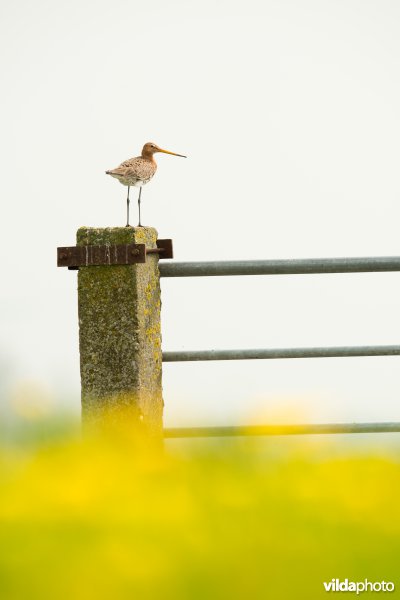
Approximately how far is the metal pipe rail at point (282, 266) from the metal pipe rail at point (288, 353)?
0.38 m

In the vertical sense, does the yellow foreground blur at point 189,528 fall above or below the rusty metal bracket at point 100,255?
below

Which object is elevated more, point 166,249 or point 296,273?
point 166,249

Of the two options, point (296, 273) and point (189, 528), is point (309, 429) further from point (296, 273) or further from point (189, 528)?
point (189, 528)

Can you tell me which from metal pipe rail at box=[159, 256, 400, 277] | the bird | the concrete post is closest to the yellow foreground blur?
the concrete post

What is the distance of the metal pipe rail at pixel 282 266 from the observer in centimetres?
441

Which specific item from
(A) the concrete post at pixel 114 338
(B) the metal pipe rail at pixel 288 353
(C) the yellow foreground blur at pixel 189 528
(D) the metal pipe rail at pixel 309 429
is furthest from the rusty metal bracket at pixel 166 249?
(C) the yellow foreground blur at pixel 189 528

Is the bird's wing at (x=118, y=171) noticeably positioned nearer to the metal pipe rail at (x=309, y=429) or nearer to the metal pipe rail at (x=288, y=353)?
the metal pipe rail at (x=288, y=353)

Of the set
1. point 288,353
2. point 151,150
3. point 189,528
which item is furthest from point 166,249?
point 189,528

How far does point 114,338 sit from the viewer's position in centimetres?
416

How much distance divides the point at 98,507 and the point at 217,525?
227mm

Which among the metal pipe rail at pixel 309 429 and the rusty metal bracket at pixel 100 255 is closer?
the rusty metal bracket at pixel 100 255

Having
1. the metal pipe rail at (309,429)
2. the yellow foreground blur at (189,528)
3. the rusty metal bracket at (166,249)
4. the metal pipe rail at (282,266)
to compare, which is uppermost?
the rusty metal bracket at (166,249)

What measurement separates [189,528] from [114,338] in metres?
2.49

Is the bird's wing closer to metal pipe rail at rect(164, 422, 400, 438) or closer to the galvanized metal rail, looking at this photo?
the galvanized metal rail
